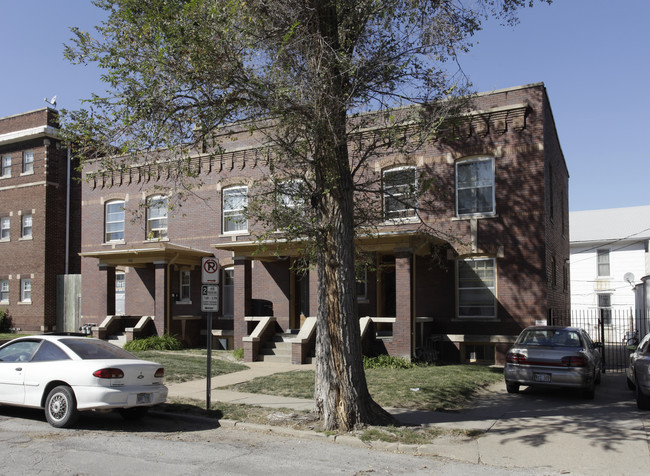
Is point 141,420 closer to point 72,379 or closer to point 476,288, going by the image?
point 72,379

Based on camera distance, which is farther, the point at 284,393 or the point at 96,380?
the point at 284,393

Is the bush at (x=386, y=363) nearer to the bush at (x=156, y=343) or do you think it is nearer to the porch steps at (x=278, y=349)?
the porch steps at (x=278, y=349)

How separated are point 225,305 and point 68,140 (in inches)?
563

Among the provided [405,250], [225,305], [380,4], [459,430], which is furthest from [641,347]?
[225,305]

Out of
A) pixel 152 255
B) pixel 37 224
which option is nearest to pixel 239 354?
pixel 152 255

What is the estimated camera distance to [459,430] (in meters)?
9.27

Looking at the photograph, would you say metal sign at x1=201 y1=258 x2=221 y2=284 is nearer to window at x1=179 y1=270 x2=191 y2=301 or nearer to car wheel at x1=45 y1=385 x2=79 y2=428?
car wheel at x1=45 y1=385 x2=79 y2=428

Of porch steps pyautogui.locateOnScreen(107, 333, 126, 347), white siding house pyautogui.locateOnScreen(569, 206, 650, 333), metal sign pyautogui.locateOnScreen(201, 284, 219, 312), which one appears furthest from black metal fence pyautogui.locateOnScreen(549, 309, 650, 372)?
porch steps pyautogui.locateOnScreen(107, 333, 126, 347)

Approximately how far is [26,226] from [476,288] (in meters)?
23.0

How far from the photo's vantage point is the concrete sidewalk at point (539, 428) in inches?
307

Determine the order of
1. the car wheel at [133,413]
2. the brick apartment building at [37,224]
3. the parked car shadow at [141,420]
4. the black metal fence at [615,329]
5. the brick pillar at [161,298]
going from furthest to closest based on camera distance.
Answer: the brick apartment building at [37,224]
the brick pillar at [161,298]
the black metal fence at [615,329]
the car wheel at [133,413]
the parked car shadow at [141,420]

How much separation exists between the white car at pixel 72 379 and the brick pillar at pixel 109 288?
1352 cm

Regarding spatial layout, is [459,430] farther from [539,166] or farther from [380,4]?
[539,166]

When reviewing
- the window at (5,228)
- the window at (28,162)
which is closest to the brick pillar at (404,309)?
the window at (28,162)
